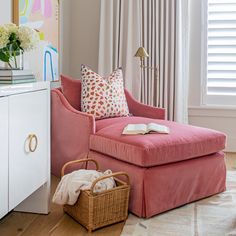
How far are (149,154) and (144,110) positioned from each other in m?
1.14

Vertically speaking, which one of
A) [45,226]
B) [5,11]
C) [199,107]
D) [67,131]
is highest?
[5,11]

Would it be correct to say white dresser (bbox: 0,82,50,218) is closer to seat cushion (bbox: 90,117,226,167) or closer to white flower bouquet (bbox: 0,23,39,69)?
white flower bouquet (bbox: 0,23,39,69)

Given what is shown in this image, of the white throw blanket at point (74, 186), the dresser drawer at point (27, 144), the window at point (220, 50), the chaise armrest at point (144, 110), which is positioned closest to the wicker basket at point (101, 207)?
the white throw blanket at point (74, 186)

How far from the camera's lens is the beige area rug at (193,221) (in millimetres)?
2176

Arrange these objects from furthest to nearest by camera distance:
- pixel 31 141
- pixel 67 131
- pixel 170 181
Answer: pixel 67 131, pixel 170 181, pixel 31 141

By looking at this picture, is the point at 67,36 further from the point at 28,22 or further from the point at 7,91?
the point at 7,91

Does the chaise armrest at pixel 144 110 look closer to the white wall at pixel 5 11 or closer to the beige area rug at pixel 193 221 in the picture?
the beige area rug at pixel 193 221

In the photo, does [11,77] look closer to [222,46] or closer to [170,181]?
[170,181]

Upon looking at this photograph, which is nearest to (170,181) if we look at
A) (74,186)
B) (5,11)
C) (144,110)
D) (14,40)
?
(74,186)

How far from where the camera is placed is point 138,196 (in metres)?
2.36

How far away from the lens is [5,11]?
2752 mm

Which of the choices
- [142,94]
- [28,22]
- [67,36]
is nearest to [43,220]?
[28,22]

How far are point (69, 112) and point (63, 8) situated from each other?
5.31ft

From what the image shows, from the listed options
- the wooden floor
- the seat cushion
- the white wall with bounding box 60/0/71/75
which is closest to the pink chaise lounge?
the seat cushion
